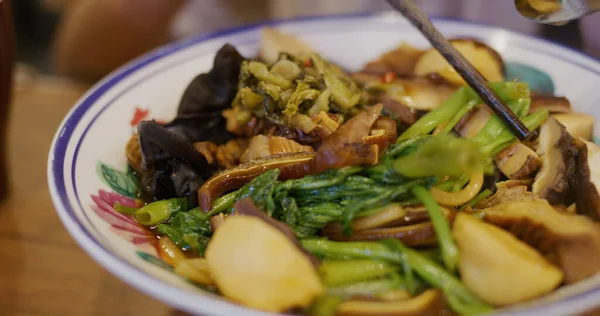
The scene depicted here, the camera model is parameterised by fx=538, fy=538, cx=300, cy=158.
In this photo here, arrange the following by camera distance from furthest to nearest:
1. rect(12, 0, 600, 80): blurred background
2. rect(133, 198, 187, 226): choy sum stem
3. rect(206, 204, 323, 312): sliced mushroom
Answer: rect(12, 0, 600, 80): blurred background, rect(133, 198, 187, 226): choy sum stem, rect(206, 204, 323, 312): sliced mushroom

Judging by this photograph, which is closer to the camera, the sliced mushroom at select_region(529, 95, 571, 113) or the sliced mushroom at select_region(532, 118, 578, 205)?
the sliced mushroom at select_region(532, 118, 578, 205)

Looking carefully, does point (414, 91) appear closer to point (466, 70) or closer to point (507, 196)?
point (466, 70)

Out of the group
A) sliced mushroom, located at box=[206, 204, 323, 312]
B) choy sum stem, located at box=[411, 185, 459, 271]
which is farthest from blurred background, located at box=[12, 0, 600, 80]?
sliced mushroom, located at box=[206, 204, 323, 312]

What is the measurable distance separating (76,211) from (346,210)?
0.64 m

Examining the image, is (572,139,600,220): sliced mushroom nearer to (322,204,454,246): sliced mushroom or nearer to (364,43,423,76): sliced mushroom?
(322,204,454,246): sliced mushroom

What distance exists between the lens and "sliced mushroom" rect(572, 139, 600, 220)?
134 cm

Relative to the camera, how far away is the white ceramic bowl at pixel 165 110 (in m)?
1.06

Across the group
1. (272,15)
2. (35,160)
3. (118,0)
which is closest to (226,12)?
(272,15)

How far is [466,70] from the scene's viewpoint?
1.61m

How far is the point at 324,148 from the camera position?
139cm

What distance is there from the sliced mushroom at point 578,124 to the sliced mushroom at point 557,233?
1.54 feet

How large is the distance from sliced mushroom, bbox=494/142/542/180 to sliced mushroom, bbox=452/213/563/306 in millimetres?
→ 420

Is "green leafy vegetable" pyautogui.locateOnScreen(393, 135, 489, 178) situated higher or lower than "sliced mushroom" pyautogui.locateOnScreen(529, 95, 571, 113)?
lower

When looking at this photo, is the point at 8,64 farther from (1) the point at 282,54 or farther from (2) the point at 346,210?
(2) the point at 346,210
